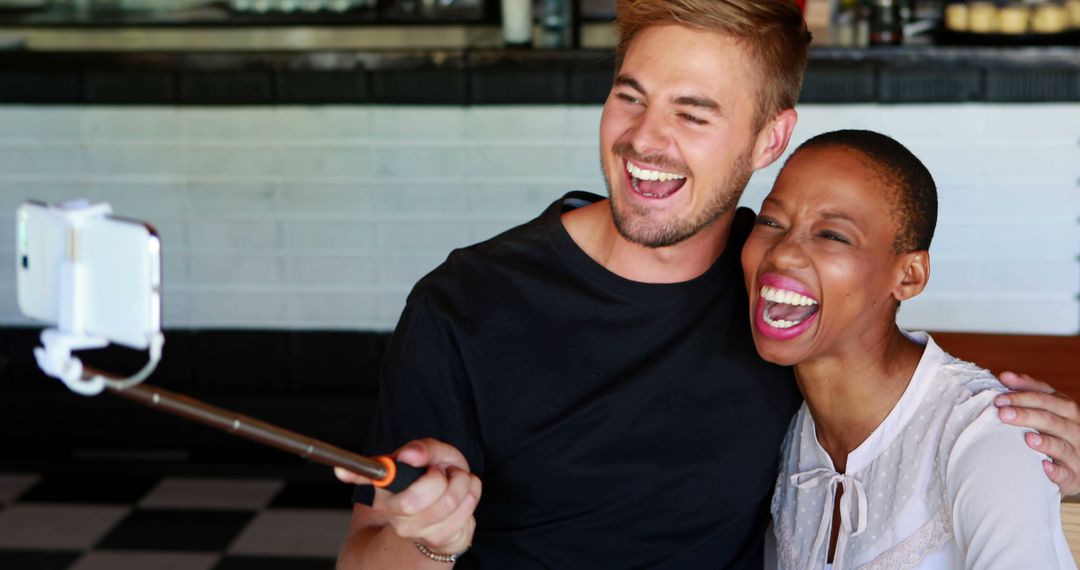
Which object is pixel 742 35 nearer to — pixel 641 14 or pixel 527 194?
pixel 641 14

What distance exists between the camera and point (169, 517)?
3.44 m

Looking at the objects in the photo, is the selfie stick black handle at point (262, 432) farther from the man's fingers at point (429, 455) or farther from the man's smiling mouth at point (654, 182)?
the man's smiling mouth at point (654, 182)

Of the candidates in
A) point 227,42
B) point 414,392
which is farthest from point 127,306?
point 227,42

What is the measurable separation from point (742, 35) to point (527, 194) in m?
2.04

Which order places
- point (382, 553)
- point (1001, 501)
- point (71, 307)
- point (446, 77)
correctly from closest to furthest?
point (71, 307) < point (1001, 501) < point (382, 553) < point (446, 77)

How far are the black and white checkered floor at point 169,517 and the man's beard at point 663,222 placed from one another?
1.80 metres

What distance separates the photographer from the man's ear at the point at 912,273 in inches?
59.1

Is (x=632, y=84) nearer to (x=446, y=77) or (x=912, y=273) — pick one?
(x=912, y=273)

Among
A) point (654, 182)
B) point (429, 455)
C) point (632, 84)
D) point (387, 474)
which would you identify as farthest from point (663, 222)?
point (387, 474)

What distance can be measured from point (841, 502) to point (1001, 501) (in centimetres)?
20

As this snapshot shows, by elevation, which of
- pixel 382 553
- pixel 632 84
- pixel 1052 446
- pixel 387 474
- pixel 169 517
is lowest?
pixel 169 517

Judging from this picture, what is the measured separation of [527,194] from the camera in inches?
142

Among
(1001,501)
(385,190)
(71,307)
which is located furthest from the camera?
(385,190)

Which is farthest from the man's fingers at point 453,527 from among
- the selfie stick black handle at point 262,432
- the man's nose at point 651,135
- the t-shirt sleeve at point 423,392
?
the man's nose at point 651,135
